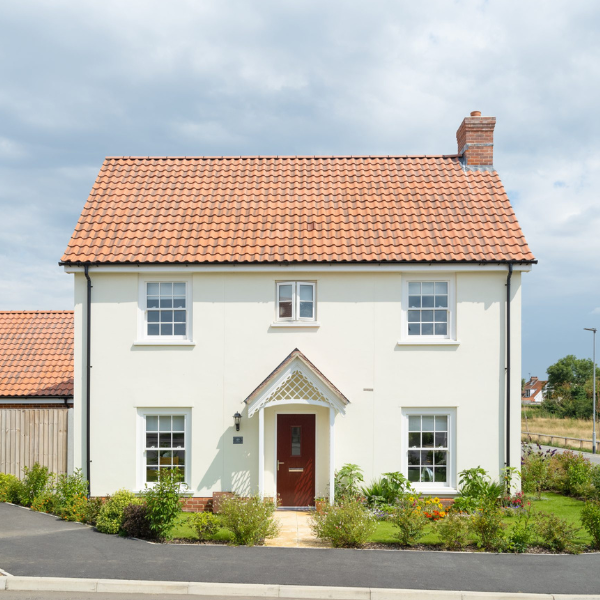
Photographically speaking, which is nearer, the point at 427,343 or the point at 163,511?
the point at 163,511

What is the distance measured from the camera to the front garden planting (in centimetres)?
1073

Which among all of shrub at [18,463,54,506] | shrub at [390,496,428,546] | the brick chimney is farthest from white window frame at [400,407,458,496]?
shrub at [18,463,54,506]

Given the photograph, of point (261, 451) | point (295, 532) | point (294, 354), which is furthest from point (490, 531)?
point (294, 354)

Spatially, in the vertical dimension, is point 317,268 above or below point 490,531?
above

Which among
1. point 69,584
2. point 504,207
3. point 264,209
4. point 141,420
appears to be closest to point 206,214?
point 264,209

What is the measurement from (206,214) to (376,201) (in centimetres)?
471

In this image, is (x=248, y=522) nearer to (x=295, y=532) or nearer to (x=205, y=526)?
(x=205, y=526)

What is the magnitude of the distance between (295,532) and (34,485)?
23.0 feet

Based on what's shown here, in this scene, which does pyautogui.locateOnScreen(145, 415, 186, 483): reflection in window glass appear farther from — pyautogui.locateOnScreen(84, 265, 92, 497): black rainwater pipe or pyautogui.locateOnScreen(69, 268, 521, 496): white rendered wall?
pyautogui.locateOnScreen(84, 265, 92, 497): black rainwater pipe

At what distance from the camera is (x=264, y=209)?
1545cm

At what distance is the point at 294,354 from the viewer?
44.2 ft

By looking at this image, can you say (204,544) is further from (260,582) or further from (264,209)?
(264,209)

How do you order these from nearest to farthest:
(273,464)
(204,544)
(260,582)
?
(260,582), (204,544), (273,464)

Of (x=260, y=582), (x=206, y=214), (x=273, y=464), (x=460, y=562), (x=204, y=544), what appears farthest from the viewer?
(x=206, y=214)
